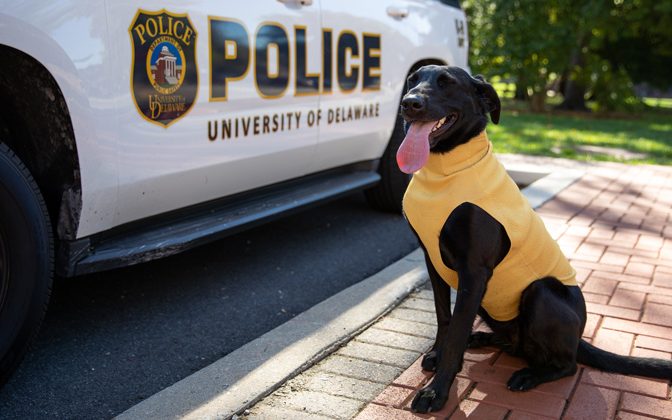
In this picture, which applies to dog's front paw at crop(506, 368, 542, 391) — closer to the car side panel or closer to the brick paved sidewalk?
the brick paved sidewalk

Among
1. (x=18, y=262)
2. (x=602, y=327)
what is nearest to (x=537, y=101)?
(x=602, y=327)

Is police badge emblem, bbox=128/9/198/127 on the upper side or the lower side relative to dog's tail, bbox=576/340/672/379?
upper

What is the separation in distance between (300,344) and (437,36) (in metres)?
3.12

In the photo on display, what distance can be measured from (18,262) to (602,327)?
2.43 meters

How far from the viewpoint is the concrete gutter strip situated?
8.32ft

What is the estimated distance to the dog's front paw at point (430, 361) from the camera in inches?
111

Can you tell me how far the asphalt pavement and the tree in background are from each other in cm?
1106

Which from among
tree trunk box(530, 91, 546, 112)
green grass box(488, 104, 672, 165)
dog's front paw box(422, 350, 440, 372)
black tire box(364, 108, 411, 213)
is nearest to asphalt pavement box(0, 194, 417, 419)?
black tire box(364, 108, 411, 213)

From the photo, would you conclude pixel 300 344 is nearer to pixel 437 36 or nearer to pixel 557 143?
pixel 437 36

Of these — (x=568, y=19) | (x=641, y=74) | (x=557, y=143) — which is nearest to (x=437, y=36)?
(x=557, y=143)

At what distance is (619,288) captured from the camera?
151 inches

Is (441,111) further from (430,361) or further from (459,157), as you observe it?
(430,361)

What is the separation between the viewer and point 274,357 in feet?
9.60

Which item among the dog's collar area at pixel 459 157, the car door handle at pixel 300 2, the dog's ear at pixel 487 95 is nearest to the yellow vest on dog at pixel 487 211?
the dog's collar area at pixel 459 157
